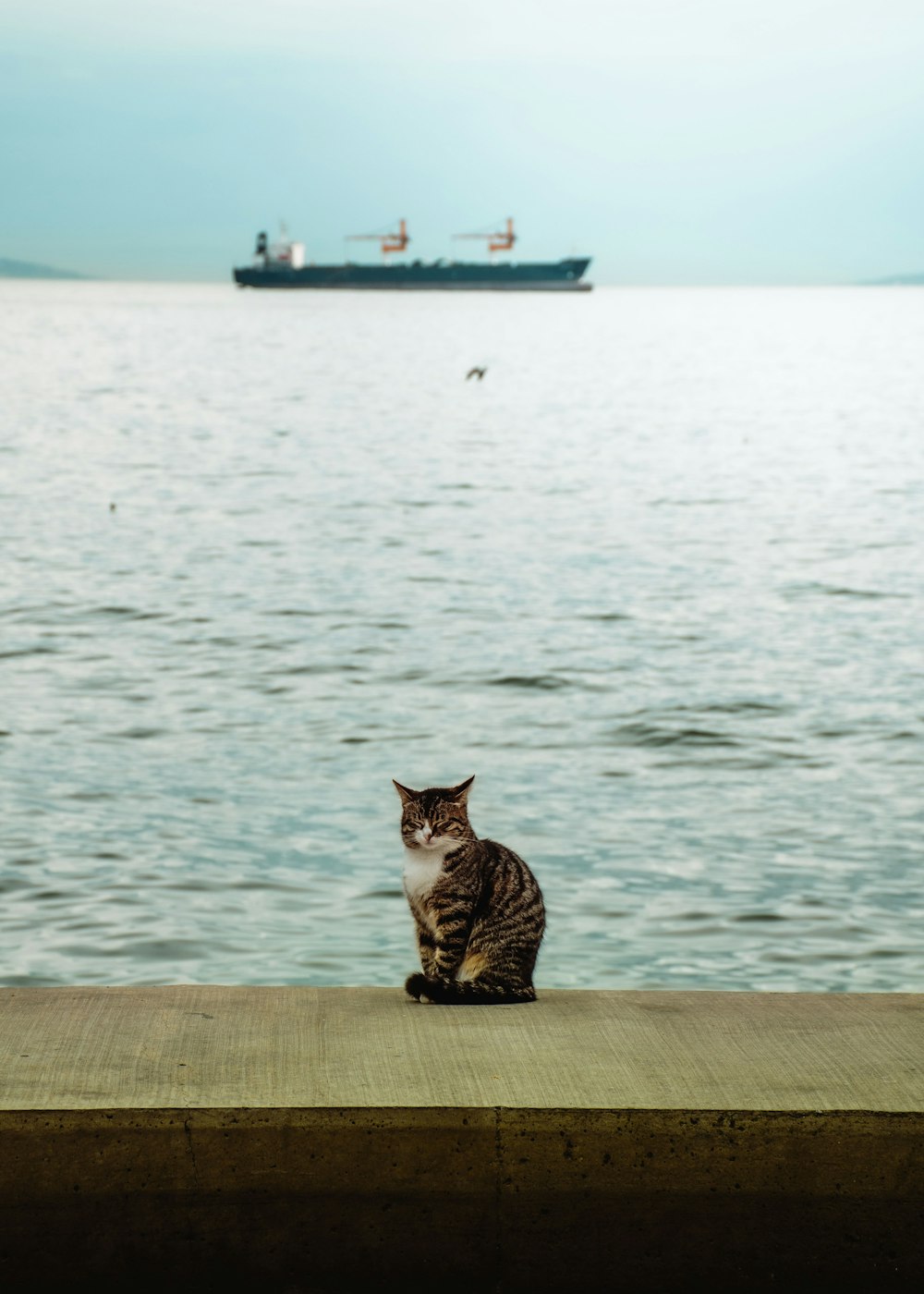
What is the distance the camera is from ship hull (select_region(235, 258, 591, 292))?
549ft

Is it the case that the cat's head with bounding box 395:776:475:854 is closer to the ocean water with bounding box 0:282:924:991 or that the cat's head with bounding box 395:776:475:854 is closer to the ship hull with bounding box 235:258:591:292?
the ocean water with bounding box 0:282:924:991

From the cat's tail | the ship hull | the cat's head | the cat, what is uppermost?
the cat's head

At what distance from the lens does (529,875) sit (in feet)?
12.9

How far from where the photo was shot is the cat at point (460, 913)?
3.66 meters

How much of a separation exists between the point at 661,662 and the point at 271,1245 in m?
10.1

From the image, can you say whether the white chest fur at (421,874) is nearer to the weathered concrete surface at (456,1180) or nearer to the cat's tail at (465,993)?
the cat's tail at (465,993)

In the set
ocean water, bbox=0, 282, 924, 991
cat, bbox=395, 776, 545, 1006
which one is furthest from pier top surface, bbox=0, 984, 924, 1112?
ocean water, bbox=0, 282, 924, 991

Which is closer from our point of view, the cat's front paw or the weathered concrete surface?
the weathered concrete surface

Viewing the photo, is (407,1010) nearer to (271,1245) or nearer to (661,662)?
(271,1245)

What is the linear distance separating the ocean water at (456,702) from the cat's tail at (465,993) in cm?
236

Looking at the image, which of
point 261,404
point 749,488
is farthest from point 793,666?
point 261,404

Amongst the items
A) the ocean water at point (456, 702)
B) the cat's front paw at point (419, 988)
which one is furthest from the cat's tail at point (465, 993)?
the ocean water at point (456, 702)

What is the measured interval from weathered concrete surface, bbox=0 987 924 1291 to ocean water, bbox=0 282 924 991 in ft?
10.3

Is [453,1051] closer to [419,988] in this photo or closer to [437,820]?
[419,988]
